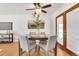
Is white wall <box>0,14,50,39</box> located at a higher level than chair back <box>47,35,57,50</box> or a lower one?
higher

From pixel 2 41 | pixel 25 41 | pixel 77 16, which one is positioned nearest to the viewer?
pixel 25 41

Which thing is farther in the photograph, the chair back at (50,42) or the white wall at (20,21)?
the white wall at (20,21)

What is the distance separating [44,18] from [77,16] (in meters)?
4.89

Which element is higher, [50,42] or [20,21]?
[20,21]

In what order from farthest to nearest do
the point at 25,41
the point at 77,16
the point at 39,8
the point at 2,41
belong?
the point at 2,41
the point at 39,8
the point at 77,16
the point at 25,41

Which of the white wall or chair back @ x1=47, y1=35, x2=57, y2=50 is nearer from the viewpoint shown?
chair back @ x1=47, y1=35, x2=57, y2=50

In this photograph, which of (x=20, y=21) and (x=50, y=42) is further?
(x=20, y=21)

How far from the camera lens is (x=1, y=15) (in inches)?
340

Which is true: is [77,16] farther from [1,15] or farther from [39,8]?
[1,15]

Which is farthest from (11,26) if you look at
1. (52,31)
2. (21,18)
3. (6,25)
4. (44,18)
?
(52,31)

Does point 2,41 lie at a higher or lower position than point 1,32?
lower

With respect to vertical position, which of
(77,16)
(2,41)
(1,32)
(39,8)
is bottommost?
(2,41)

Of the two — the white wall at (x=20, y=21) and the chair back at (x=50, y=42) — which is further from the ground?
the white wall at (x=20, y=21)

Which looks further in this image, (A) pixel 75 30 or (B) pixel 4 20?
(B) pixel 4 20
